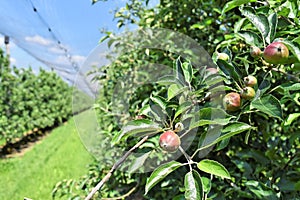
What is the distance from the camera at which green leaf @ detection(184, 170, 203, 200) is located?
1.96ft

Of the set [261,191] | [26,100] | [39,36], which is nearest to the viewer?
[261,191]

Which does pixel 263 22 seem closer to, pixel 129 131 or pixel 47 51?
pixel 129 131

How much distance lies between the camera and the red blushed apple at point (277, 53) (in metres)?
0.62

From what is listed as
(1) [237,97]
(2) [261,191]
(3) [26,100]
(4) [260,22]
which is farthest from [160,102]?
(3) [26,100]

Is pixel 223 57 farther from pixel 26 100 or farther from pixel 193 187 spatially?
pixel 26 100

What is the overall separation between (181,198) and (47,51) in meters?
3.70

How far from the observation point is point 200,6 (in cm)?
160

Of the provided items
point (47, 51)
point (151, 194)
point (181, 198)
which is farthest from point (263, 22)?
point (47, 51)

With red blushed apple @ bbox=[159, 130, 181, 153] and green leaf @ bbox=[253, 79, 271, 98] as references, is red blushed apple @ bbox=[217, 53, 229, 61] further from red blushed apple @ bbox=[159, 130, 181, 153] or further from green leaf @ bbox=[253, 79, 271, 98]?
red blushed apple @ bbox=[159, 130, 181, 153]

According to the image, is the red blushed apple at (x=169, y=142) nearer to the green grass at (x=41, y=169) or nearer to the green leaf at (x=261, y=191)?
the green leaf at (x=261, y=191)

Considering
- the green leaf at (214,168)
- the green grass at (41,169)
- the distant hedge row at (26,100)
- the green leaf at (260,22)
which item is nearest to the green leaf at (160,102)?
the green leaf at (214,168)

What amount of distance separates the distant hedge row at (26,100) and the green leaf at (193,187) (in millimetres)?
5200

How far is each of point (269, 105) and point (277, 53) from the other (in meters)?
0.10

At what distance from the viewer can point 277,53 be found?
621 millimetres
